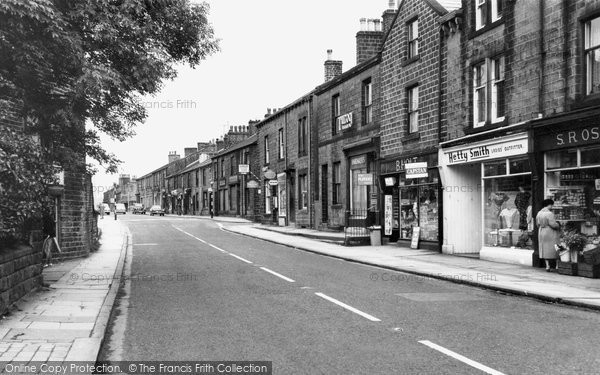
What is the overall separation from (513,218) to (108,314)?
12.6 m

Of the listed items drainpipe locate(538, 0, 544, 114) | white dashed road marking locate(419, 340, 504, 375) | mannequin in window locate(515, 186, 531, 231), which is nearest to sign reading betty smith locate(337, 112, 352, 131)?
mannequin in window locate(515, 186, 531, 231)

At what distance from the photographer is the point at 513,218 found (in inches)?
674

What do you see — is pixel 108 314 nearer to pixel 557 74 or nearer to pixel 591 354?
pixel 591 354

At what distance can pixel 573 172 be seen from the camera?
1459 cm

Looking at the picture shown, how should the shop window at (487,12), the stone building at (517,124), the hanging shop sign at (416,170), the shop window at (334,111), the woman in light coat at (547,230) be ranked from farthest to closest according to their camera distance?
the shop window at (334,111)
the hanging shop sign at (416,170)
the shop window at (487,12)
the woman in light coat at (547,230)
the stone building at (517,124)

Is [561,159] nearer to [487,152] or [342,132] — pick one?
[487,152]

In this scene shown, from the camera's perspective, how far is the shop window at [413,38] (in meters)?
22.0

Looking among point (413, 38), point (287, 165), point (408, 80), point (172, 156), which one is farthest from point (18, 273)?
point (172, 156)

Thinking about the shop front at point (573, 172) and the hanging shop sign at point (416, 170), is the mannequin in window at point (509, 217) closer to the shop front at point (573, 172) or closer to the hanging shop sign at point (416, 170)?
the shop front at point (573, 172)

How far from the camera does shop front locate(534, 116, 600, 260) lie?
13.9 meters

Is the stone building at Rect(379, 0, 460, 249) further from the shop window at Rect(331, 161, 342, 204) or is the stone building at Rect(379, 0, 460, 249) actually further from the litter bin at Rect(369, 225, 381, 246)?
the shop window at Rect(331, 161, 342, 204)

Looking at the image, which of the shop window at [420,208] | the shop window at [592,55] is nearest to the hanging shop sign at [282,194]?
the shop window at [420,208]

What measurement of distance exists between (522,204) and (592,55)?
4.71 meters

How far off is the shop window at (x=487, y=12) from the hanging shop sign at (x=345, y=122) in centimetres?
1008
